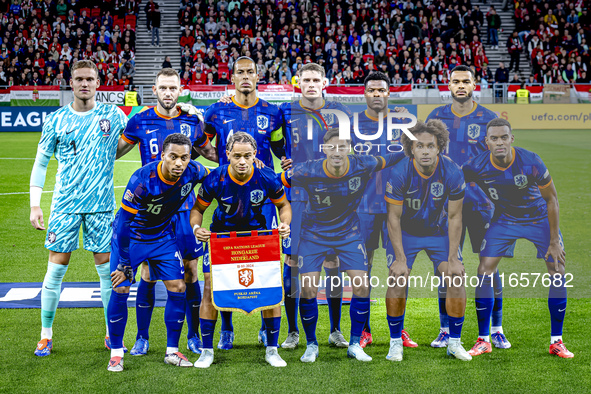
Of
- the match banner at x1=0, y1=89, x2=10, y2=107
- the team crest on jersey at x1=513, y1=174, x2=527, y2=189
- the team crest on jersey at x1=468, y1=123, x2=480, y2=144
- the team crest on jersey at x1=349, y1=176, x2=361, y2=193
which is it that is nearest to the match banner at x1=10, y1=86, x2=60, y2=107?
the match banner at x1=0, y1=89, x2=10, y2=107

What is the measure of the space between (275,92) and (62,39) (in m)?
10.1

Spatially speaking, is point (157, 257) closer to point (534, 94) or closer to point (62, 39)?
point (534, 94)

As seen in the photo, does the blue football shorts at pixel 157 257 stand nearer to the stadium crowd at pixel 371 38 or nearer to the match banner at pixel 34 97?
the match banner at pixel 34 97

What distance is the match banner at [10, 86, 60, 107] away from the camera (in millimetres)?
21312

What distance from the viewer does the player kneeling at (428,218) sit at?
471cm

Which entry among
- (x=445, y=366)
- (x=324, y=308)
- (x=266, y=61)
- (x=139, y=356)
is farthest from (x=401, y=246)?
(x=266, y=61)

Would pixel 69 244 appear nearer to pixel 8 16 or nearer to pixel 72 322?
pixel 72 322

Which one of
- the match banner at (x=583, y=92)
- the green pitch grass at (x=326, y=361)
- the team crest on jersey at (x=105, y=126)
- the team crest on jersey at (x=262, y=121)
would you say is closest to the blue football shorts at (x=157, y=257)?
the green pitch grass at (x=326, y=361)

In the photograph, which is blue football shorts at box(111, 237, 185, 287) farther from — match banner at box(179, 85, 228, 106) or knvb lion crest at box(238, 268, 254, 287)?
match banner at box(179, 85, 228, 106)

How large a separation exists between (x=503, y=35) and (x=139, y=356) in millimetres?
28407

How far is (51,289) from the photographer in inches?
193

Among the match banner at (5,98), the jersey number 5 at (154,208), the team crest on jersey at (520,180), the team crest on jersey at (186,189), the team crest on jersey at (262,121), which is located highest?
the match banner at (5,98)

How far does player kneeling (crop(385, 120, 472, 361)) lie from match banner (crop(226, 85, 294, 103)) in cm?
A: 1689

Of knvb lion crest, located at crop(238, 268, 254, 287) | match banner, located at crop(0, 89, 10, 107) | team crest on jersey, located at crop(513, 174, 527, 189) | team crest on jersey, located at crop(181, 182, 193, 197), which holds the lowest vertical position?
knvb lion crest, located at crop(238, 268, 254, 287)
